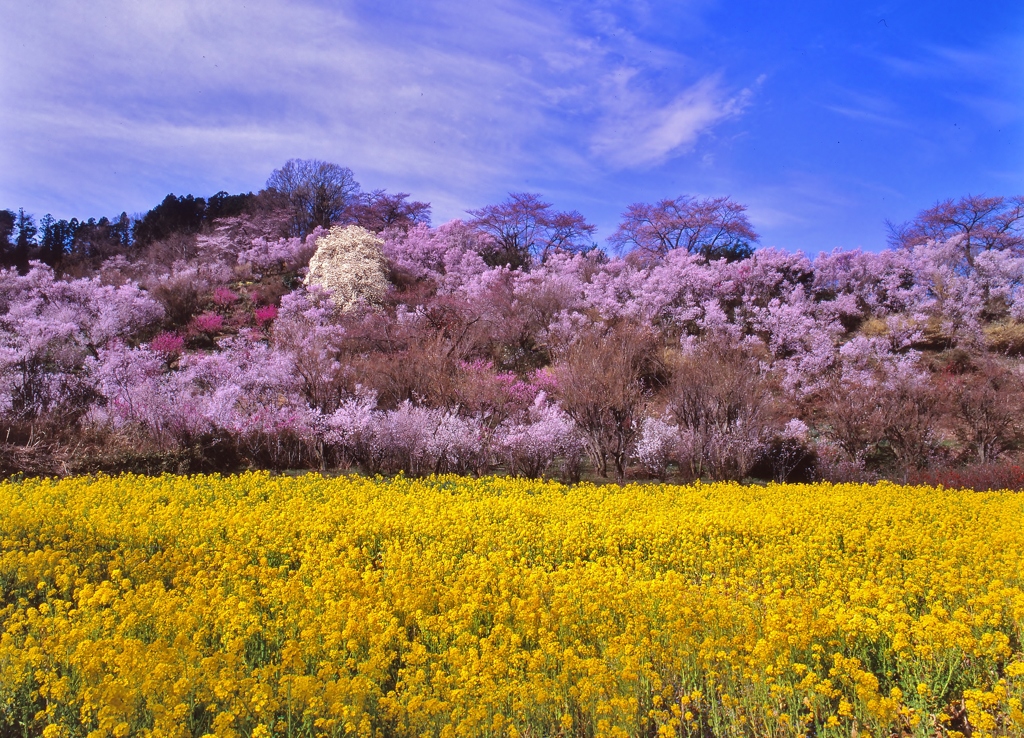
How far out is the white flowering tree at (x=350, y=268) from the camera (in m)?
31.3

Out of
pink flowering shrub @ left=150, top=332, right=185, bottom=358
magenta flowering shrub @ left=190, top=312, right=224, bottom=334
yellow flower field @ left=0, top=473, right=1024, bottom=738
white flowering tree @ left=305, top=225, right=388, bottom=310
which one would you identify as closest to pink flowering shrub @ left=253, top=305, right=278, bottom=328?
magenta flowering shrub @ left=190, top=312, right=224, bottom=334

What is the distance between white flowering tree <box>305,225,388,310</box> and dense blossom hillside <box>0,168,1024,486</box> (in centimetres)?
17

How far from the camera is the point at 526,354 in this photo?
2770cm

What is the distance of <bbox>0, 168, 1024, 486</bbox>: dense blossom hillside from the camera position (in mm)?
16359

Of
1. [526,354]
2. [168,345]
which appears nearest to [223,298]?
[168,345]

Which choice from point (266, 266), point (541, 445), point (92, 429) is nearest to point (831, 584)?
point (541, 445)

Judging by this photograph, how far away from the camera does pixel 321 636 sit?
4844 millimetres

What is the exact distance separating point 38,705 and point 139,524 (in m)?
4.06

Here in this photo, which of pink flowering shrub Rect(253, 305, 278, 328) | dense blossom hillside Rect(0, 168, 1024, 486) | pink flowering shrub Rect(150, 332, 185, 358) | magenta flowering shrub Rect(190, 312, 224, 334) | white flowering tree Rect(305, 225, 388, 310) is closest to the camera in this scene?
dense blossom hillside Rect(0, 168, 1024, 486)

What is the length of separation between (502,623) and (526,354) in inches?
896

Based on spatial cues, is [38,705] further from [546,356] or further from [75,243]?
[75,243]

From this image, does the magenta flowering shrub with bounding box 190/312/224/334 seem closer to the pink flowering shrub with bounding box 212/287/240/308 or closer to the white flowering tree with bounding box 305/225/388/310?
the pink flowering shrub with bounding box 212/287/240/308

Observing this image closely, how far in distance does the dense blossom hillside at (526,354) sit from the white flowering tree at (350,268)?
175 mm

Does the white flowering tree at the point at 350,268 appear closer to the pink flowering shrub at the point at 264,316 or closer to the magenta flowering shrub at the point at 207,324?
the pink flowering shrub at the point at 264,316
